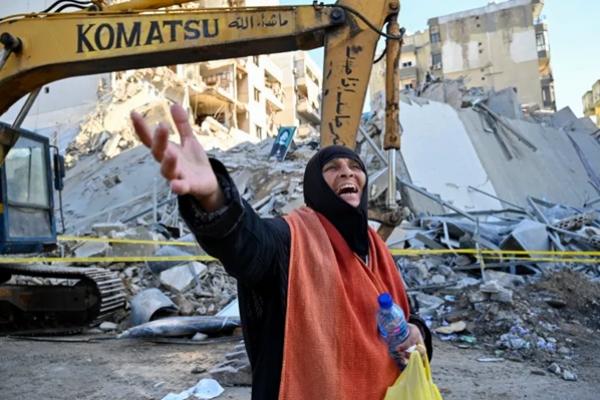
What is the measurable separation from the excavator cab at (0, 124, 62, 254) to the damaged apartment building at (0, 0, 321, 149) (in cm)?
763

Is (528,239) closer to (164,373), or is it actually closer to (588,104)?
(164,373)

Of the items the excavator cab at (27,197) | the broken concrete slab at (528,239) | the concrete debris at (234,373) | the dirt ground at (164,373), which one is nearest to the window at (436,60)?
the broken concrete slab at (528,239)

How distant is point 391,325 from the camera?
1.64 metres

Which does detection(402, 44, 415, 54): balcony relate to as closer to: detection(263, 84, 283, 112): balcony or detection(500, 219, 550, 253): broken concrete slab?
detection(263, 84, 283, 112): balcony

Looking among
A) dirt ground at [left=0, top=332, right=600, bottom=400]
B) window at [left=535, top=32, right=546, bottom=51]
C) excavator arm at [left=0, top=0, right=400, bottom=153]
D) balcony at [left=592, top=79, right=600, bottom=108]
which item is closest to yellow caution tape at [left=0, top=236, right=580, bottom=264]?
dirt ground at [left=0, top=332, right=600, bottom=400]

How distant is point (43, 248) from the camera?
7023 mm

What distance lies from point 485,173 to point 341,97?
12382mm

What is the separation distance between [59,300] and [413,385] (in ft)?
24.0

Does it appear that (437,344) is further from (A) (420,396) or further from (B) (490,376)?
(A) (420,396)

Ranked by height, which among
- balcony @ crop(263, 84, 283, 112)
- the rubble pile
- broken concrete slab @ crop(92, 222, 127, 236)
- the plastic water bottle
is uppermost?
balcony @ crop(263, 84, 283, 112)

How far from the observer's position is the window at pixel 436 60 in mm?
46188

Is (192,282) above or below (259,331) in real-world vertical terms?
below

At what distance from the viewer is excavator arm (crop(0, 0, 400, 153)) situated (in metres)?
4.50

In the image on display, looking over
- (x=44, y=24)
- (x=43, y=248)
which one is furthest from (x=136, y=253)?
(x=44, y=24)
